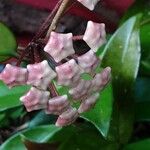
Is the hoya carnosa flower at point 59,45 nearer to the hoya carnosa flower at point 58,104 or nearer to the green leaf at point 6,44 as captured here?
the hoya carnosa flower at point 58,104

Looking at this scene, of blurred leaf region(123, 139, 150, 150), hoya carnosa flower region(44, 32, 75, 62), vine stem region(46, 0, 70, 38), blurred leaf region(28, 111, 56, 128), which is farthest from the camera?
blurred leaf region(28, 111, 56, 128)

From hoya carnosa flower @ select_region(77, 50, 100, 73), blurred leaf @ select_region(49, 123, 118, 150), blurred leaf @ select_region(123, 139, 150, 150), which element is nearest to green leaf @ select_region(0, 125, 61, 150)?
blurred leaf @ select_region(49, 123, 118, 150)

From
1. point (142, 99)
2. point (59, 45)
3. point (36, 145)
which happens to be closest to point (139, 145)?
point (142, 99)

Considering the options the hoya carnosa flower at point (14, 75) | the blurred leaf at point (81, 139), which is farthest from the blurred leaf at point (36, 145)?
the hoya carnosa flower at point (14, 75)

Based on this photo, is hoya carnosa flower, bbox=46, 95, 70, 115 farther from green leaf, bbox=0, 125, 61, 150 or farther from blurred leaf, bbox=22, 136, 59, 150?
green leaf, bbox=0, 125, 61, 150

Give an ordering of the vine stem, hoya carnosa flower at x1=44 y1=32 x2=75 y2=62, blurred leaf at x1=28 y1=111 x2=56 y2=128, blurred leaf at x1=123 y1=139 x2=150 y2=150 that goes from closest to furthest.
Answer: hoya carnosa flower at x1=44 y1=32 x2=75 y2=62
the vine stem
blurred leaf at x1=123 y1=139 x2=150 y2=150
blurred leaf at x1=28 y1=111 x2=56 y2=128

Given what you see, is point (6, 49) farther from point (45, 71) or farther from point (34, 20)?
point (34, 20)

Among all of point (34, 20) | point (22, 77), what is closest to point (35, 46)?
point (22, 77)
